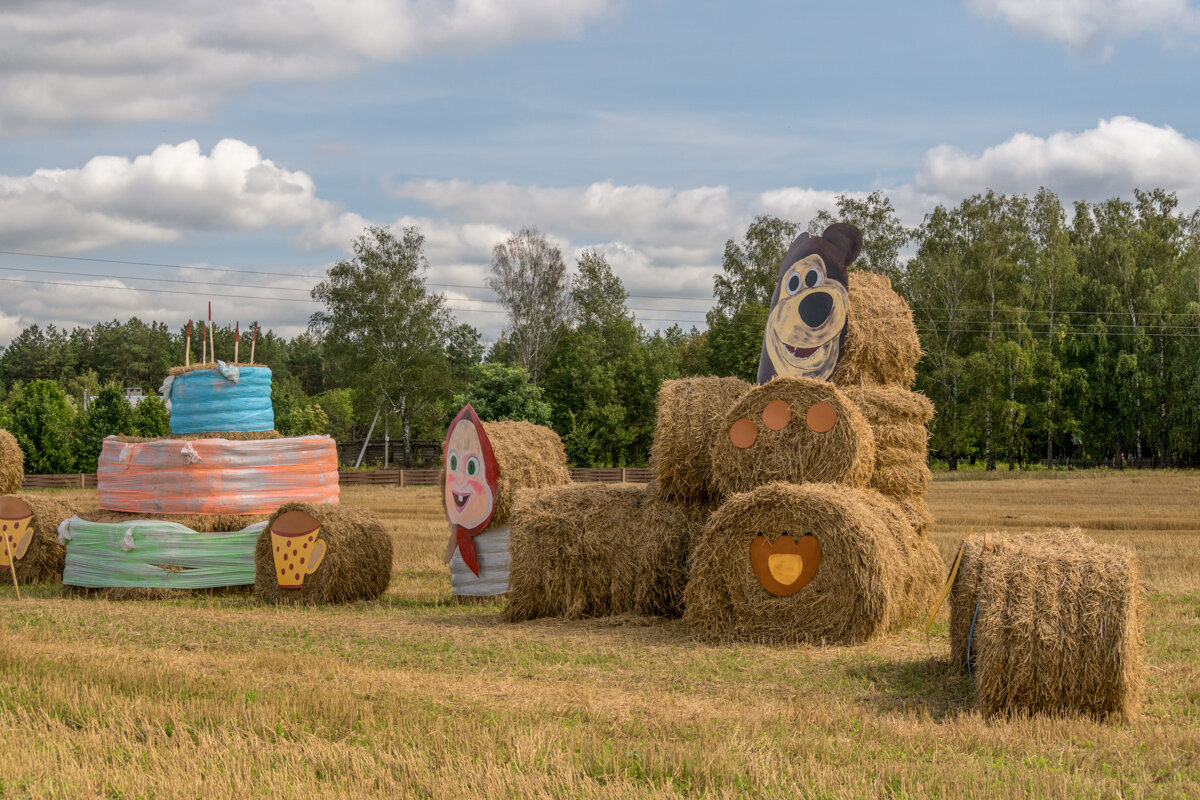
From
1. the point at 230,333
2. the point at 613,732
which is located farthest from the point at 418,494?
the point at 230,333

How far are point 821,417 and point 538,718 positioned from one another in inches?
192

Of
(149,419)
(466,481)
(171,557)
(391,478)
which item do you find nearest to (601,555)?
(466,481)

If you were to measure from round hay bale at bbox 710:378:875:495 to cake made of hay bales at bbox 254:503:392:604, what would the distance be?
517cm

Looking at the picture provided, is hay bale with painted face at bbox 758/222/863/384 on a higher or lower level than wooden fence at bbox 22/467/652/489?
higher

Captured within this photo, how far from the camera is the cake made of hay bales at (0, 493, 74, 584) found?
54.4 feet

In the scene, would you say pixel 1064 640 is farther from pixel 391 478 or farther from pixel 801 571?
pixel 391 478

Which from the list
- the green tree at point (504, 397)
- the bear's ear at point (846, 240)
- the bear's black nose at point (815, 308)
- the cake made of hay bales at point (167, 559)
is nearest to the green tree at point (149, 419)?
the green tree at point (504, 397)

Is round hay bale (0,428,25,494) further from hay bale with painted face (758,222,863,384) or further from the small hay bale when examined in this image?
hay bale with painted face (758,222,863,384)

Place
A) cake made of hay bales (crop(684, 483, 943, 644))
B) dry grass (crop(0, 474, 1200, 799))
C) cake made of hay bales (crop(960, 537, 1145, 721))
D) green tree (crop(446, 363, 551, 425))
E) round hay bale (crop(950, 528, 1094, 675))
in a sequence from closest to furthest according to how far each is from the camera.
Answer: dry grass (crop(0, 474, 1200, 799))
cake made of hay bales (crop(960, 537, 1145, 721))
round hay bale (crop(950, 528, 1094, 675))
cake made of hay bales (crop(684, 483, 943, 644))
green tree (crop(446, 363, 551, 425))

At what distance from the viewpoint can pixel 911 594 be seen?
34.1 feet

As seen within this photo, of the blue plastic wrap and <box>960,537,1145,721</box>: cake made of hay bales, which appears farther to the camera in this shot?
the blue plastic wrap

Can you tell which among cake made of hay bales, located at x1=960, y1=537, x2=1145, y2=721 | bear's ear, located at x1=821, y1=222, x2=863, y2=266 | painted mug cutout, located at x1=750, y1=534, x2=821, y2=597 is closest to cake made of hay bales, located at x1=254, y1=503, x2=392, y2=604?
painted mug cutout, located at x1=750, y1=534, x2=821, y2=597

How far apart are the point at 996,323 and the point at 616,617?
41.1 metres

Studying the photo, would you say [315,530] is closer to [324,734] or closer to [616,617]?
[616,617]
